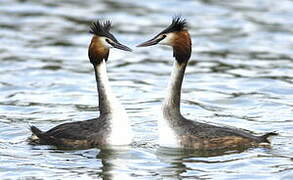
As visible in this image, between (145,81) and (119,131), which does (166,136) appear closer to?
(119,131)

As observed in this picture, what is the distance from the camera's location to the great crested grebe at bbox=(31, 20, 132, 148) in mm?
12445

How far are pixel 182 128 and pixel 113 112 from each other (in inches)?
38.5

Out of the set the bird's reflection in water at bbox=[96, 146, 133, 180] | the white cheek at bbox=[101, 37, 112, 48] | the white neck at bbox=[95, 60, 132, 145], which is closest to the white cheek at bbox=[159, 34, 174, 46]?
the white cheek at bbox=[101, 37, 112, 48]

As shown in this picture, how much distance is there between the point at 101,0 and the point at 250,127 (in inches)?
473

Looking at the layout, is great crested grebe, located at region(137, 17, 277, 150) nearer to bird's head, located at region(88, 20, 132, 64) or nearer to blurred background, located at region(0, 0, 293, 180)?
blurred background, located at region(0, 0, 293, 180)

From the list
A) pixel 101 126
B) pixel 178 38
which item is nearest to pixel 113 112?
pixel 101 126

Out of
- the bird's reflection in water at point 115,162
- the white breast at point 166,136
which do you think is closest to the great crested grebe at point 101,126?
the bird's reflection in water at point 115,162

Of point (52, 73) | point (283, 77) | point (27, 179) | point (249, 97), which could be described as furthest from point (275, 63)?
point (27, 179)

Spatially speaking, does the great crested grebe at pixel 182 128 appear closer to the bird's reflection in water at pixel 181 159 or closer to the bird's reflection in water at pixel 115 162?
the bird's reflection in water at pixel 181 159

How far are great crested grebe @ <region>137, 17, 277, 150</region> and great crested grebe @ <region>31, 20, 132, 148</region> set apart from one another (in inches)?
20.8

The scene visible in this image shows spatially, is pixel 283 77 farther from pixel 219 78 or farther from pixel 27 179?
pixel 27 179

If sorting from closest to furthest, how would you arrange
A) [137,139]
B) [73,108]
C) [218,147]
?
1. [218,147]
2. [137,139]
3. [73,108]

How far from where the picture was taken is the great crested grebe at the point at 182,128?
1228 centimetres

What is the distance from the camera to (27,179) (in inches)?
445
